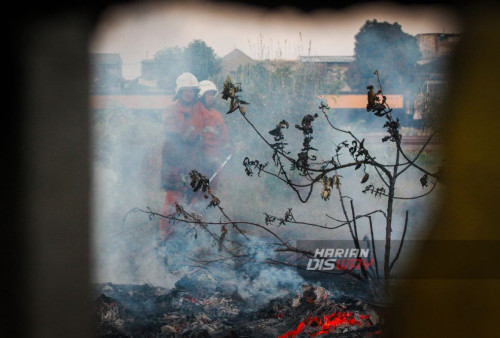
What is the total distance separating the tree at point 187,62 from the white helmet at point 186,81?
21mm

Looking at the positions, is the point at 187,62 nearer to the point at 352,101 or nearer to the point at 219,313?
the point at 352,101

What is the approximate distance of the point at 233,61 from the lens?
133 inches

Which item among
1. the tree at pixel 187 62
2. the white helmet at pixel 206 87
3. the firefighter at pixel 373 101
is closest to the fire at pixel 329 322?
the firefighter at pixel 373 101

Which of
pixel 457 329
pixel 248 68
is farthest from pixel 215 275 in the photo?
pixel 457 329

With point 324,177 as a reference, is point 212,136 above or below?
above

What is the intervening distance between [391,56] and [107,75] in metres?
1.87

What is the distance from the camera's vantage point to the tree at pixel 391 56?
3.31 metres

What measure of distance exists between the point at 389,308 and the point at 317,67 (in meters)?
1.66

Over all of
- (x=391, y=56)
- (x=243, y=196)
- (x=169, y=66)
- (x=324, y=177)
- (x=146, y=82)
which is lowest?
(x=243, y=196)

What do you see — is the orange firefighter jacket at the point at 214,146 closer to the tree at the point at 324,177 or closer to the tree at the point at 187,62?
the tree at the point at 324,177

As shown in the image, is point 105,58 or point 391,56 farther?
point 105,58

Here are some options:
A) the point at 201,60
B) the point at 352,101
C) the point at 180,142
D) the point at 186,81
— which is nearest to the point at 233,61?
the point at 201,60

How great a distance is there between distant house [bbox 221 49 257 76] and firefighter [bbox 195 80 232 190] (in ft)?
0.55

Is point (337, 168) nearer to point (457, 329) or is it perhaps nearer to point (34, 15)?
point (457, 329)
